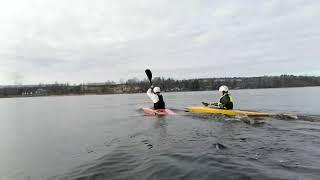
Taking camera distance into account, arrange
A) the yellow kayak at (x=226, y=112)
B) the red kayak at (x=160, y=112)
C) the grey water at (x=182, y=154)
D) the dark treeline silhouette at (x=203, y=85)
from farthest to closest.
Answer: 1. the dark treeline silhouette at (x=203, y=85)
2. the red kayak at (x=160, y=112)
3. the yellow kayak at (x=226, y=112)
4. the grey water at (x=182, y=154)

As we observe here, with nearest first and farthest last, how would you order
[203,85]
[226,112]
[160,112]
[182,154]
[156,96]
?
[182,154], [226,112], [160,112], [156,96], [203,85]

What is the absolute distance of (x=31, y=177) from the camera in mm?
12000

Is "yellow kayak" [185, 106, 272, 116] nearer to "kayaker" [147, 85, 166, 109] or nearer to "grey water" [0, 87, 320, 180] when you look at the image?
"grey water" [0, 87, 320, 180]

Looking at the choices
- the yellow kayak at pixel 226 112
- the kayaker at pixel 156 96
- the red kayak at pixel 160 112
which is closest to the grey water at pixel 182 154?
the yellow kayak at pixel 226 112

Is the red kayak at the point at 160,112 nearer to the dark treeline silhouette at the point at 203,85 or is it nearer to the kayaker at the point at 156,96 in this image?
the kayaker at the point at 156,96

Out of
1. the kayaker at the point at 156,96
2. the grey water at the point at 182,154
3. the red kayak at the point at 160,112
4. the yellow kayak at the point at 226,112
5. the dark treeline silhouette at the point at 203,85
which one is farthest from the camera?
the dark treeline silhouette at the point at 203,85

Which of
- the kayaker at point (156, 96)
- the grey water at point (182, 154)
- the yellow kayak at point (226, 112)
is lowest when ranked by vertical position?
the grey water at point (182, 154)

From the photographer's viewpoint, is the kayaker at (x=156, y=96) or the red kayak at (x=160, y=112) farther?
the kayaker at (x=156, y=96)

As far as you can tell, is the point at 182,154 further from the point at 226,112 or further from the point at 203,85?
the point at 203,85

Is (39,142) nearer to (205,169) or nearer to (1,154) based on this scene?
(1,154)

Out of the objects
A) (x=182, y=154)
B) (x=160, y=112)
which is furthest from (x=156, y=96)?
(x=182, y=154)

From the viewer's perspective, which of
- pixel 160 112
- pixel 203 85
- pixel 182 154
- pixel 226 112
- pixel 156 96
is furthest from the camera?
pixel 203 85

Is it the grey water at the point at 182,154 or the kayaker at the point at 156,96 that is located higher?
the kayaker at the point at 156,96

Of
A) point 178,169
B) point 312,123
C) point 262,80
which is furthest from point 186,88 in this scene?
point 178,169
